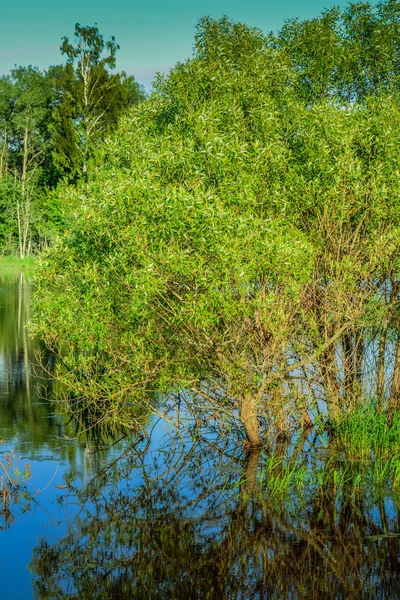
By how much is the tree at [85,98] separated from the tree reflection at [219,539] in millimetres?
50269

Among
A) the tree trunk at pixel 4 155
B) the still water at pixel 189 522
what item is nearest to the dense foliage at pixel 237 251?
the still water at pixel 189 522

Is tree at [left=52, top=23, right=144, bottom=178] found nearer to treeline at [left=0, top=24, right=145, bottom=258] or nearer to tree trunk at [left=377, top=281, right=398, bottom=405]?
treeline at [left=0, top=24, right=145, bottom=258]

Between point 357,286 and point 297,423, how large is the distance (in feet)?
10.6

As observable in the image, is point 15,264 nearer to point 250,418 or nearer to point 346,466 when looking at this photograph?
point 250,418

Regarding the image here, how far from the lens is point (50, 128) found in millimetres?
64250

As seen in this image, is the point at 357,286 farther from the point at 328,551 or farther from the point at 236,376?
the point at 328,551

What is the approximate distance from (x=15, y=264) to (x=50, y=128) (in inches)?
699

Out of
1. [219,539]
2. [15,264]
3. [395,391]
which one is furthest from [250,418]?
[15,264]

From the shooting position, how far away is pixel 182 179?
50.1ft

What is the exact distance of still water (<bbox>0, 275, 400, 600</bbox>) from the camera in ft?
35.0

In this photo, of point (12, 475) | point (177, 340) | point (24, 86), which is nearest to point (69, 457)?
point (12, 475)

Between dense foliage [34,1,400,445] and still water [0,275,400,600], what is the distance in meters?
1.22

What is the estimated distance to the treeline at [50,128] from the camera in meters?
63.8

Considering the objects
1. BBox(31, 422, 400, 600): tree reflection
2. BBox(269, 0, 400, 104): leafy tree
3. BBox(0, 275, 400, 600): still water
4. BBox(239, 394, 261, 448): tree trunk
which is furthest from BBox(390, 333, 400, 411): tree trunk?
BBox(269, 0, 400, 104): leafy tree
